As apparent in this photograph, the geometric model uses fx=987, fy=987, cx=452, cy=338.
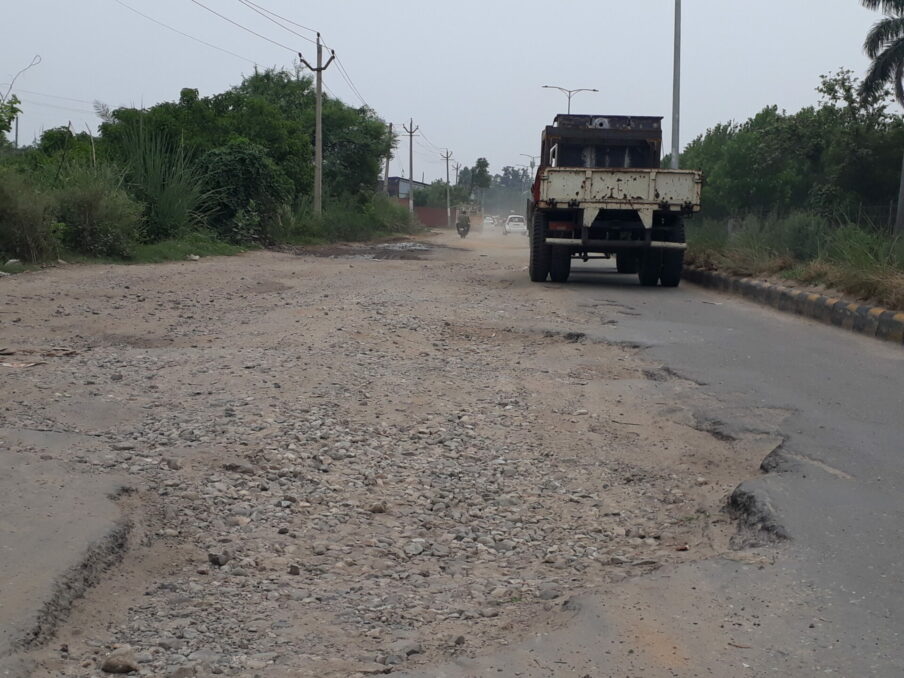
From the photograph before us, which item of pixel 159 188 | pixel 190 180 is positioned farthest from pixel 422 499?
pixel 190 180

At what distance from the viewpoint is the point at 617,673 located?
2.71 metres

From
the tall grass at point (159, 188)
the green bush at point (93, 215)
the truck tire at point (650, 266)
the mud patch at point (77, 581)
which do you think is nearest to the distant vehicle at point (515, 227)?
the tall grass at point (159, 188)

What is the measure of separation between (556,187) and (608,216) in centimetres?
100

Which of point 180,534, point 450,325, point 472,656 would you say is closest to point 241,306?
point 450,325

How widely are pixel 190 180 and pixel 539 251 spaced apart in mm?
10366

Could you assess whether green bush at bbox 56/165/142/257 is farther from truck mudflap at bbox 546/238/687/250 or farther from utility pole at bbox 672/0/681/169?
utility pole at bbox 672/0/681/169

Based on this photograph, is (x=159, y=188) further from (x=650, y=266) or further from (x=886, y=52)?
(x=886, y=52)

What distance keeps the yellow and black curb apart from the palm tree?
18489 millimetres

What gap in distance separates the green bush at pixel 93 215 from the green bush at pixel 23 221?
110cm

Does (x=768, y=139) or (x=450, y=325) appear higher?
(x=768, y=139)

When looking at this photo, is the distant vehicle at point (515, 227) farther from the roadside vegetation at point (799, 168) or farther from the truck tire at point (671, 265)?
the truck tire at point (671, 265)

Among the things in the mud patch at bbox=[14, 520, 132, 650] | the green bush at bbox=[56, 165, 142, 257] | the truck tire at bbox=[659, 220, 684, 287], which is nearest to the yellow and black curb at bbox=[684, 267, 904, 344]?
the truck tire at bbox=[659, 220, 684, 287]

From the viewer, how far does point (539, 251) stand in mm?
15531

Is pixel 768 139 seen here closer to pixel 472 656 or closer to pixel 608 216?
pixel 608 216
